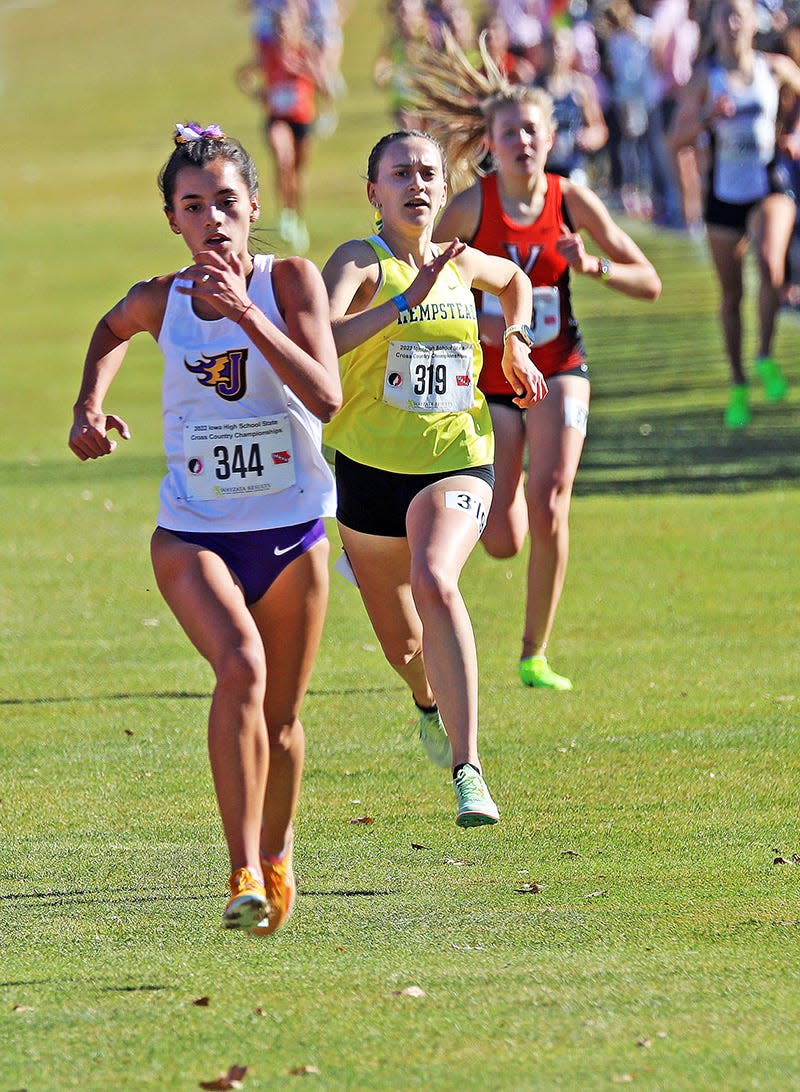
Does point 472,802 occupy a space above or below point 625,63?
below

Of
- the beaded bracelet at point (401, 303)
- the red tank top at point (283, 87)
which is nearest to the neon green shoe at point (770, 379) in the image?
the beaded bracelet at point (401, 303)

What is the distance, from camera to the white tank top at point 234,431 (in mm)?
5496

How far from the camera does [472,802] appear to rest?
5.96m

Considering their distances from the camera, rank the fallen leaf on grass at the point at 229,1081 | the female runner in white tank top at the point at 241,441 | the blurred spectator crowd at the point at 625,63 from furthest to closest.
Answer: the blurred spectator crowd at the point at 625,63, the female runner in white tank top at the point at 241,441, the fallen leaf on grass at the point at 229,1081

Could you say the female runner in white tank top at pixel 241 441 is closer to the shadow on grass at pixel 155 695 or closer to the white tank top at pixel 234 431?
the white tank top at pixel 234 431

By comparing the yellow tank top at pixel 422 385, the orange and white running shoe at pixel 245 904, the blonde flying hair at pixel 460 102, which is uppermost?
the blonde flying hair at pixel 460 102

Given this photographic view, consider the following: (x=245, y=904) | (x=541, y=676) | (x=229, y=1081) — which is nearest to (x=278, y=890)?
(x=245, y=904)

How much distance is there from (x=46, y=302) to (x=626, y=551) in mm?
14017

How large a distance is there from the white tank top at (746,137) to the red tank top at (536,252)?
5666mm

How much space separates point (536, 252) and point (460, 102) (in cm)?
92

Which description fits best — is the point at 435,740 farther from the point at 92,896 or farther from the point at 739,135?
the point at 739,135

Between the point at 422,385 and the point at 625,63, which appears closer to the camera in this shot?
the point at 422,385

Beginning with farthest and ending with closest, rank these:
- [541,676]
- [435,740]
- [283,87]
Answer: [283,87], [541,676], [435,740]

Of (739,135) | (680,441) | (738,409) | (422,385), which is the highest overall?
(739,135)
